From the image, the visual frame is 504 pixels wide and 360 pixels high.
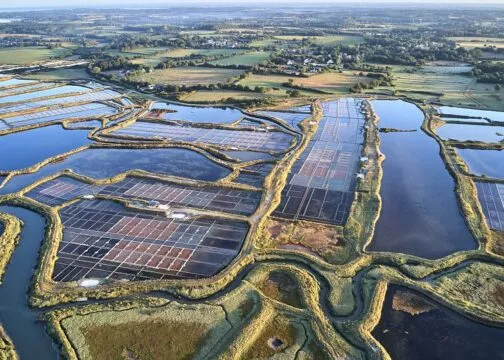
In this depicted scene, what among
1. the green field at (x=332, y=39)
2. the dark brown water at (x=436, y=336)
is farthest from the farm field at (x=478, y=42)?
the dark brown water at (x=436, y=336)

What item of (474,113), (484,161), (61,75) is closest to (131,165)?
(484,161)

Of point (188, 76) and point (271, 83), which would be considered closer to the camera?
point (271, 83)

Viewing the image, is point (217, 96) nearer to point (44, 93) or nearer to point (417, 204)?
point (44, 93)

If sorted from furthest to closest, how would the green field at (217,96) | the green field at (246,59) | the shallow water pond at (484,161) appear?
the green field at (246,59) → the green field at (217,96) → the shallow water pond at (484,161)

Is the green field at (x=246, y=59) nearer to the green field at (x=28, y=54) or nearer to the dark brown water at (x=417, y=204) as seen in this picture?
the green field at (x=28, y=54)

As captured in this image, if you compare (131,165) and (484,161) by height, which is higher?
(484,161)

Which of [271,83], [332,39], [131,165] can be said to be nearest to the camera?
[131,165]

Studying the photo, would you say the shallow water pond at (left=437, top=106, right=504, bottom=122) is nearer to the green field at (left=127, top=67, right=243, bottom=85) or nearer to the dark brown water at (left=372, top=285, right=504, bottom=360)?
the green field at (left=127, top=67, right=243, bottom=85)

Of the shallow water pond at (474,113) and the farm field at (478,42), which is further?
the farm field at (478,42)
